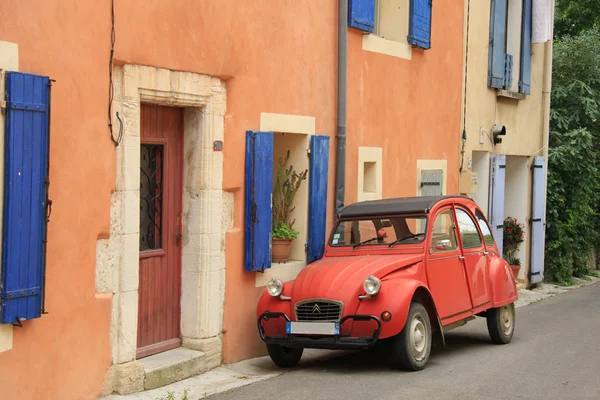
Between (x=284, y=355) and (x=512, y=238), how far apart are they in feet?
28.3

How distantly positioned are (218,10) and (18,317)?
371cm

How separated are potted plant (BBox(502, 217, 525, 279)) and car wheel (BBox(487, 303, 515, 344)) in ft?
19.3

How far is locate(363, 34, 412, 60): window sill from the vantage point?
461 inches

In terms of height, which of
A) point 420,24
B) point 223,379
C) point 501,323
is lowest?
point 223,379

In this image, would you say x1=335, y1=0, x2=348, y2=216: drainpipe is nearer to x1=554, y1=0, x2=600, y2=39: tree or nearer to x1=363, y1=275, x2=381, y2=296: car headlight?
x1=363, y1=275, x2=381, y2=296: car headlight

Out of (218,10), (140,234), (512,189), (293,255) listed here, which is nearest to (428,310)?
(293,255)

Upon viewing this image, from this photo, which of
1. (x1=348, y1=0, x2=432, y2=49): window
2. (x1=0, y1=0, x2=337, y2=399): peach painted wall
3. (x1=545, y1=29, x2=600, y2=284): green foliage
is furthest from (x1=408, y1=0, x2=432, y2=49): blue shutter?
(x1=545, y1=29, x2=600, y2=284): green foliage

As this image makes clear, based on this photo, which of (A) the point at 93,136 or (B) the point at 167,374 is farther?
(B) the point at 167,374

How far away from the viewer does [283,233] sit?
1021cm

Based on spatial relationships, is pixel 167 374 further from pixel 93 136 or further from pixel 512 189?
pixel 512 189

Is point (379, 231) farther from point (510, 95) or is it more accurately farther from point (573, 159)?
point (573, 159)

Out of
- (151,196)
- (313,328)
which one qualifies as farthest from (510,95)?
(151,196)

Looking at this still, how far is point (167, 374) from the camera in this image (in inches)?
325

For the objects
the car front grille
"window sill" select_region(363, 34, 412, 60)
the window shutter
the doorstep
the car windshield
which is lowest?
the doorstep
